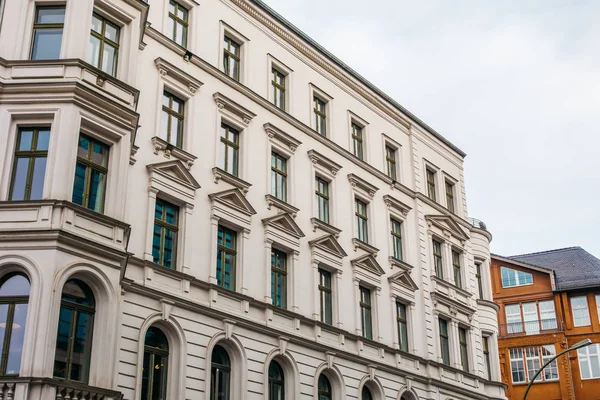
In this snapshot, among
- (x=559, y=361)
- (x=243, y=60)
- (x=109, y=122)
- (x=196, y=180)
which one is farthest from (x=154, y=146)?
(x=559, y=361)

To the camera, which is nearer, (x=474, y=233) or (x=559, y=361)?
(x=474, y=233)

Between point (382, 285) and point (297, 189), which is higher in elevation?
point (297, 189)

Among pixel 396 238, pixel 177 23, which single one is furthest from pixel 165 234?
pixel 396 238

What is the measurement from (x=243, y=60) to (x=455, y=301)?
600 inches

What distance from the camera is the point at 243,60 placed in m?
29.7

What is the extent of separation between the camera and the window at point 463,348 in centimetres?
3684

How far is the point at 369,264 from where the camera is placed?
32.3 meters

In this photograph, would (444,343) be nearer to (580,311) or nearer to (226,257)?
(226,257)

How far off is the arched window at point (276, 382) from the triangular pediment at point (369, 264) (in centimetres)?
623

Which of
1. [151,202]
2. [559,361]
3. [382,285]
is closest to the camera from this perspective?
[151,202]

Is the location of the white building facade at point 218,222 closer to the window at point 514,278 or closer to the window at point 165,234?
the window at point 165,234

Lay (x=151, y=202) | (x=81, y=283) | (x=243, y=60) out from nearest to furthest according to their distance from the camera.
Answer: (x=81, y=283), (x=151, y=202), (x=243, y=60)

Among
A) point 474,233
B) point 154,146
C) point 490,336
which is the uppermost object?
point 474,233

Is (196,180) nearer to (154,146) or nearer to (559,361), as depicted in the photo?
(154,146)
